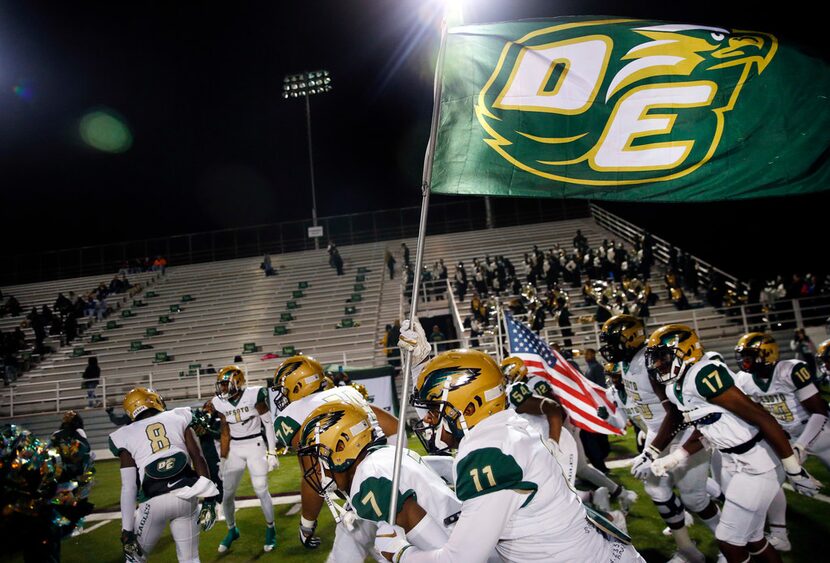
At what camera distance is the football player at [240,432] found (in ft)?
23.0

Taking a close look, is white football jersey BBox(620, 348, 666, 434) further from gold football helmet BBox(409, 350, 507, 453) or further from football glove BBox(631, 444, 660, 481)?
gold football helmet BBox(409, 350, 507, 453)

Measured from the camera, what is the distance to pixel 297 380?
5438 millimetres

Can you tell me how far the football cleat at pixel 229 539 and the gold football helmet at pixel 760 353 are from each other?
21.0ft

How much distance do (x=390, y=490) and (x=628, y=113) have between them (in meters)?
3.16

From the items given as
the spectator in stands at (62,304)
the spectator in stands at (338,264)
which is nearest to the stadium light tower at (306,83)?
the spectator in stands at (338,264)

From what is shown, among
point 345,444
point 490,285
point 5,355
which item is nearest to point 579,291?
point 490,285

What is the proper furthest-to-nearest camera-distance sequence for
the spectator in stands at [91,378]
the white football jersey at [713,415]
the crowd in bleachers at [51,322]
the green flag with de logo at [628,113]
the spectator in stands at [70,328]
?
the spectator in stands at [70,328], the crowd in bleachers at [51,322], the spectator in stands at [91,378], the white football jersey at [713,415], the green flag with de logo at [628,113]

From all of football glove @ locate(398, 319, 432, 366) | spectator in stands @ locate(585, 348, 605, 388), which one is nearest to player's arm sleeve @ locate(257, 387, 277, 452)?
football glove @ locate(398, 319, 432, 366)

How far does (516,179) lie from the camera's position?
13.5 ft

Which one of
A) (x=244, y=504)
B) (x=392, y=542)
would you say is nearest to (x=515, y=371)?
(x=392, y=542)

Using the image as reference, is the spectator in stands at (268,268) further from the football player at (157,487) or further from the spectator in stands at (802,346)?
the football player at (157,487)

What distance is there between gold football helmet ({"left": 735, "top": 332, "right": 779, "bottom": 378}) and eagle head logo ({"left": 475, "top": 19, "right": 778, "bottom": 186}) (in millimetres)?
2961

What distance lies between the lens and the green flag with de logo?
3.91 metres

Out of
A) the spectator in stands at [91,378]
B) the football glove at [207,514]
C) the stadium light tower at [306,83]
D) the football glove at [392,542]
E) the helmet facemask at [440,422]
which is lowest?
the spectator in stands at [91,378]
